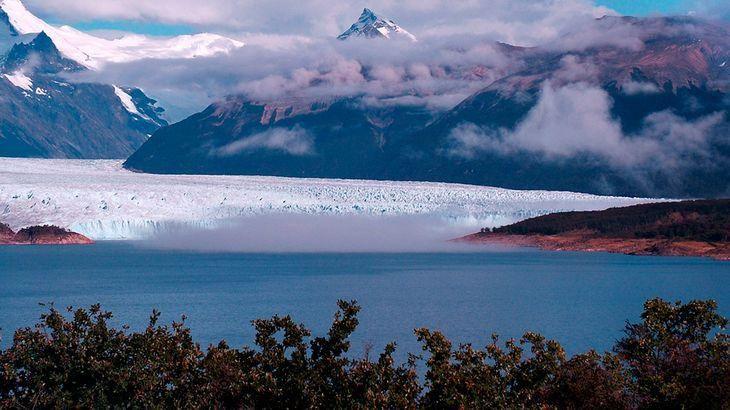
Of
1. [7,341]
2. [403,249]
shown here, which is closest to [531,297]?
[7,341]

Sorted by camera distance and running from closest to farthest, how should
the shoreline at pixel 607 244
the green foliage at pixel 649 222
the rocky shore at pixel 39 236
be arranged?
the shoreline at pixel 607 244, the rocky shore at pixel 39 236, the green foliage at pixel 649 222

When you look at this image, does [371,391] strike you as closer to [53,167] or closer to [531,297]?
[531,297]

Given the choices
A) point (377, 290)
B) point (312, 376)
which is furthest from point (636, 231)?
point (312, 376)

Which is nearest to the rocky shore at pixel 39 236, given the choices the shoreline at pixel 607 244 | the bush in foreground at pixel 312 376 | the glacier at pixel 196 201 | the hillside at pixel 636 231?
the glacier at pixel 196 201

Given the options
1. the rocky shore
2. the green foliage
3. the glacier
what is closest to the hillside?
the green foliage

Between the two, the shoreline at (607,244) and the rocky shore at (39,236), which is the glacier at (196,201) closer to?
the rocky shore at (39,236)

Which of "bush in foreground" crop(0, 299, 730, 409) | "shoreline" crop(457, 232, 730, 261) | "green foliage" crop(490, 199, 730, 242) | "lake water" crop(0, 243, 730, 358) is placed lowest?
"lake water" crop(0, 243, 730, 358)

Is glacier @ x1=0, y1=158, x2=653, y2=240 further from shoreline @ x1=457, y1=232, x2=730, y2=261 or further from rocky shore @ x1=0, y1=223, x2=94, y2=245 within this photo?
shoreline @ x1=457, y1=232, x2=730, y2=261
